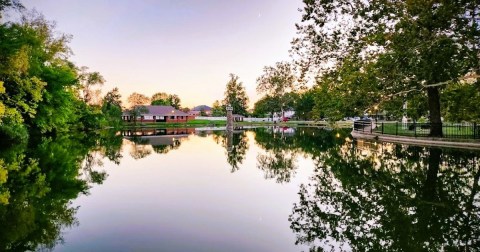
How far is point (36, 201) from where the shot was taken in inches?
372

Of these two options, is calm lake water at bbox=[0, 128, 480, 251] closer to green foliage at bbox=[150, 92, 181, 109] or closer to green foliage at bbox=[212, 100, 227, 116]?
green foliage at bbox=[212, 100, 227, 116]

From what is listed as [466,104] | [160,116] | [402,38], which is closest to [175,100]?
[160,116]

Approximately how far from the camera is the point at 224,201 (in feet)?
31.7

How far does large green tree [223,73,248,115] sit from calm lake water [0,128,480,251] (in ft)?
322

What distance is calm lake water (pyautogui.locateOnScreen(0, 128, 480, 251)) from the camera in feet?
21.1

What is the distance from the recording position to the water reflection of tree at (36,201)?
656 cm

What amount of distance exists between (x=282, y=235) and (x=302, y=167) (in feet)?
30.0

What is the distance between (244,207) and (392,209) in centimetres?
348

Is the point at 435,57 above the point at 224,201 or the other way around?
above

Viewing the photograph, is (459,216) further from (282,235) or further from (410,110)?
(410,110)

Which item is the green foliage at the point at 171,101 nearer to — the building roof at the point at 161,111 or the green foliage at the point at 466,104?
the building roof at the point at 161,111

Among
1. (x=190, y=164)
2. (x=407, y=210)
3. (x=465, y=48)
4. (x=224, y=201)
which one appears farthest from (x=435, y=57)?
(x=190, y=164)

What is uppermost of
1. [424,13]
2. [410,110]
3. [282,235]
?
[424,13]

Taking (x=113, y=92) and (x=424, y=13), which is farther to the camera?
(x=113, y=92)
